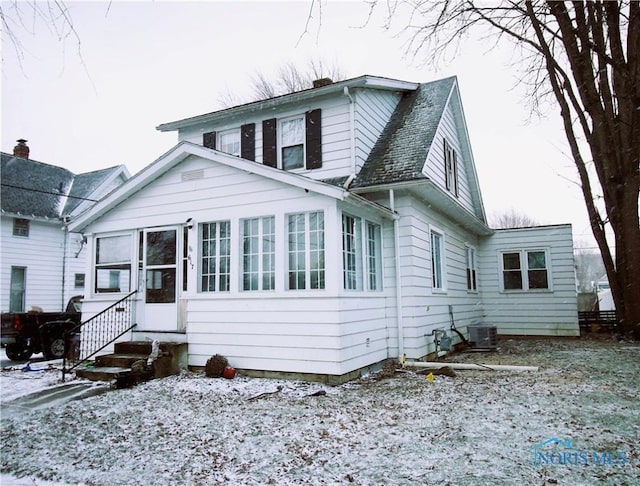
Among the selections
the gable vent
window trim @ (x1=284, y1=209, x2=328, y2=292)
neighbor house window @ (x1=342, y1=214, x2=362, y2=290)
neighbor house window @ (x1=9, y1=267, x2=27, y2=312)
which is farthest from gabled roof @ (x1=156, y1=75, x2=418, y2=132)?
neighbor house window @ (x1=9, y1=267, x2=27, y2=312)

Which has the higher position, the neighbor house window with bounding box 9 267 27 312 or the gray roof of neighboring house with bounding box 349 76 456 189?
the gray roof of neighboring house with bounding box 349 76 456 189

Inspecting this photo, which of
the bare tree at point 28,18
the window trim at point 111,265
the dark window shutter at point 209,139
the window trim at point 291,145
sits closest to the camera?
the bare tree at point 28,18

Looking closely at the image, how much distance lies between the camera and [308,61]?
27.5 meters

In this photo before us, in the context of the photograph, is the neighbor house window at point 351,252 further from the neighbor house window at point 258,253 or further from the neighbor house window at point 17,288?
the neighbor house window at point 17,288

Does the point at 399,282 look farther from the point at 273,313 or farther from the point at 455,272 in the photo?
the point at 455,272

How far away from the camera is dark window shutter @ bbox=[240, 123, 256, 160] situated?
1081 centimetres

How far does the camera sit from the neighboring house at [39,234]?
1659cm

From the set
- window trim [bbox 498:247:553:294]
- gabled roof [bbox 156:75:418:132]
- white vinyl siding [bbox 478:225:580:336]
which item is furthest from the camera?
window trim [bbox 498:247:553:294]

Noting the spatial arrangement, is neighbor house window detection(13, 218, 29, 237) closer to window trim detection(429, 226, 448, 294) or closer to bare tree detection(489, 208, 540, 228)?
window trim detection(429, 226, 448, 294)

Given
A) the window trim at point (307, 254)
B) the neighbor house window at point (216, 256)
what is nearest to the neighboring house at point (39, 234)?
the neighbor house window at point (216, 256)

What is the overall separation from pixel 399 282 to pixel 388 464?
17.3 feet

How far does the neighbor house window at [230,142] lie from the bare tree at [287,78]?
16391 mm

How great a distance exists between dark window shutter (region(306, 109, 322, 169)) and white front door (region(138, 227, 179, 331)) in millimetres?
3225

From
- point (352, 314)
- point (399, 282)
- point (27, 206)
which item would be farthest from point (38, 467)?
point (27, 206)
